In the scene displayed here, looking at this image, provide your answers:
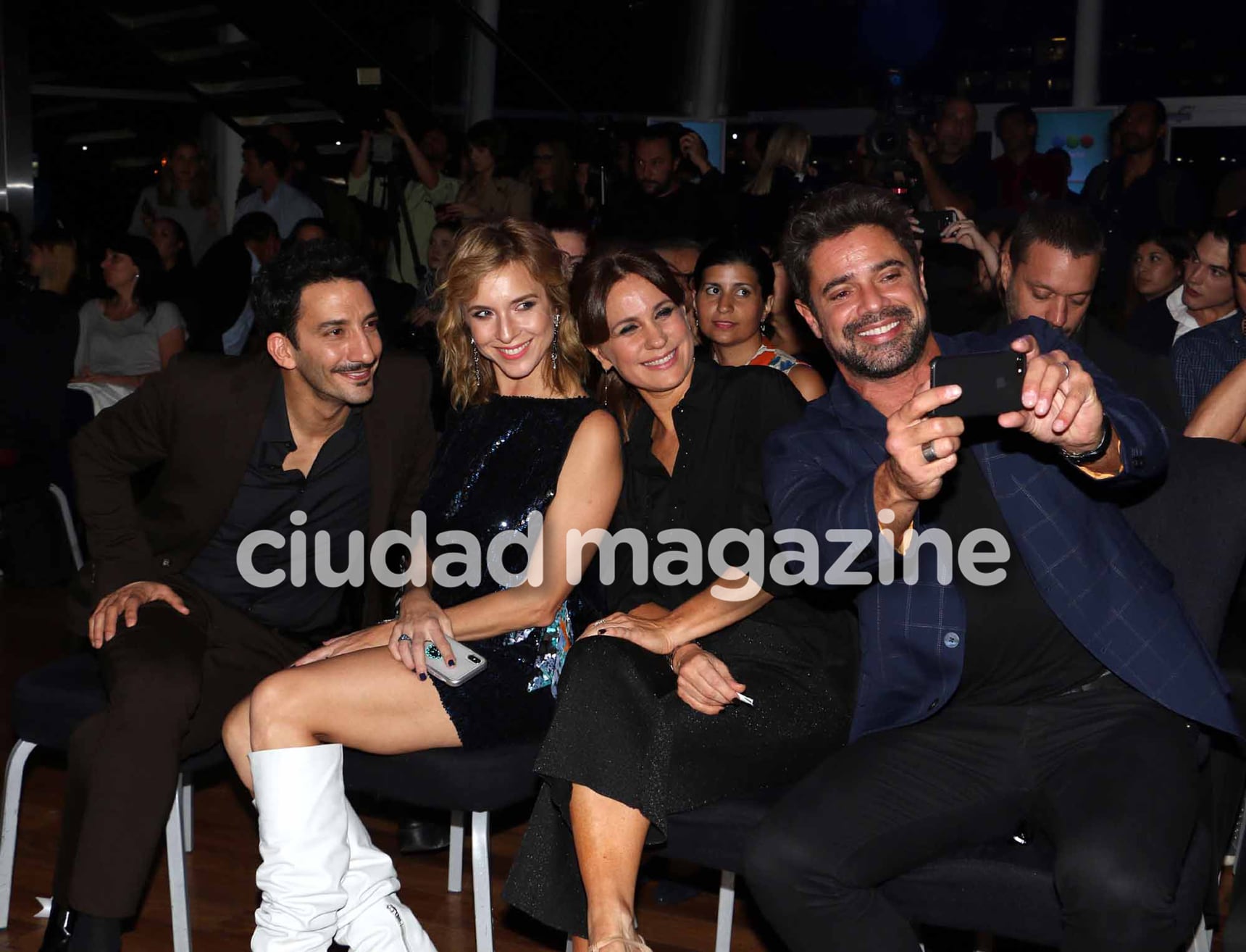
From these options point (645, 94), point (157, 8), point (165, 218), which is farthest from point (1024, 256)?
point (157, 8)

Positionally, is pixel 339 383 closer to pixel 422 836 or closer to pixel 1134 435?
pixel 422 836

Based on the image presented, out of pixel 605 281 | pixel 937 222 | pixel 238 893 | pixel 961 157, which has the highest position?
pixel 961 157

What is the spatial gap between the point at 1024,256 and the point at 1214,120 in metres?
5.30

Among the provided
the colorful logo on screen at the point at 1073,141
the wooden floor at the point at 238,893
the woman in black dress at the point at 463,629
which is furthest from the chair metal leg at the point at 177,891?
the colorful logo on screen at the point at 1073,141

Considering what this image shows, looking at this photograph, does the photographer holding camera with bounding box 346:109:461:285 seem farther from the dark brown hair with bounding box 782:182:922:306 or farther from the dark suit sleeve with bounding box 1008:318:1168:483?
the dark suit sleeve with bounding box 1008:318:1168:483

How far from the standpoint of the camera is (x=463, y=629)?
2.49 m

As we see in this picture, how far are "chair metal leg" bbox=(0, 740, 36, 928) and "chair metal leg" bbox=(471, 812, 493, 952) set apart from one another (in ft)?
3.13

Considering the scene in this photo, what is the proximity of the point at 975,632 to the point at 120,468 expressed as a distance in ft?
5.94

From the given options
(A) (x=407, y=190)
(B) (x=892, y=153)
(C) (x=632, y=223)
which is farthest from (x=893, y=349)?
(A) (x=407, y=190)

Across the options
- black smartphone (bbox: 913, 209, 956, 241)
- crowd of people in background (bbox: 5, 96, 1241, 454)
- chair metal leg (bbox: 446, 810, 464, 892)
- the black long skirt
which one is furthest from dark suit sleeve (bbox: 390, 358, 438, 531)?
black smartphone (bbox: 913, 209, 956, 241)

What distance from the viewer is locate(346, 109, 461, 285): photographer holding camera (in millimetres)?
6742

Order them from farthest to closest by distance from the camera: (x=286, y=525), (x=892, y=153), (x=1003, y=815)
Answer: (x=892, y=153) < (x=286, y=525) < (x=1003, y=815)

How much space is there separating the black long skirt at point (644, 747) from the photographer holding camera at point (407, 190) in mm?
4566

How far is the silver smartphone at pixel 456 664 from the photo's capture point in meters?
2.39
